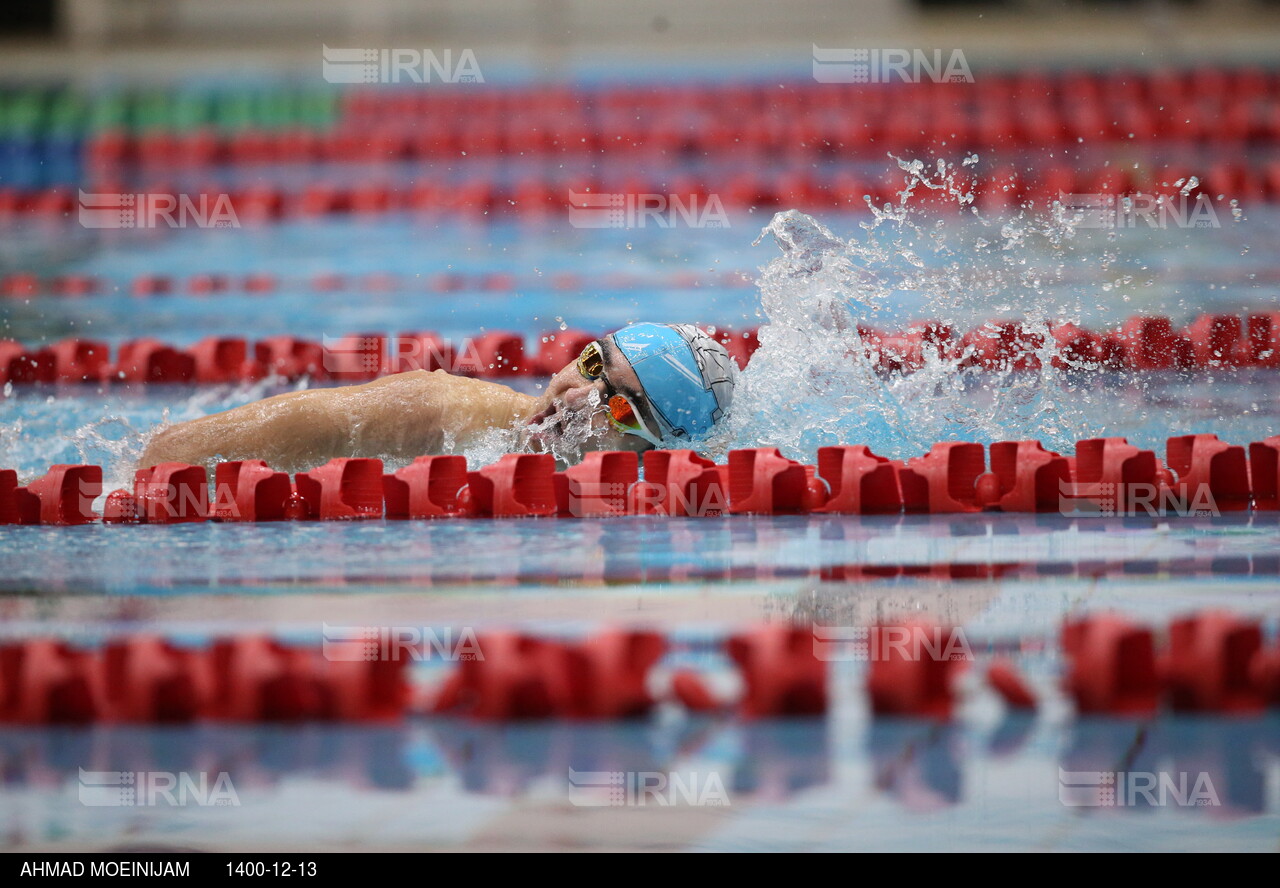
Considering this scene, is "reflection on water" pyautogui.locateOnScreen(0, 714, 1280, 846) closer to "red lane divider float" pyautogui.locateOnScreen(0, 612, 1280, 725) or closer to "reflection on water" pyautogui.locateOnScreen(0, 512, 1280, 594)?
"red lane divider float" pyautogui.locateOnScreen(0, 612, 1280, 725)

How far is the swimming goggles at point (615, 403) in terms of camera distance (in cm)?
330

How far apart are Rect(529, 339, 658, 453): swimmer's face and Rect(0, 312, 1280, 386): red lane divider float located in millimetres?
1387

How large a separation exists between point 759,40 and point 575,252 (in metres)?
4.02

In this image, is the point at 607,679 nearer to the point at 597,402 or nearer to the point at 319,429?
the point at 597,402

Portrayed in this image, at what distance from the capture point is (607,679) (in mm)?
1901

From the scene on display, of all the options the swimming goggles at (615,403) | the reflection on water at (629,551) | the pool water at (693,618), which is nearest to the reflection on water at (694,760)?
the pool water at (693,618)

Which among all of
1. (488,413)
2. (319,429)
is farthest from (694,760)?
(319,429)

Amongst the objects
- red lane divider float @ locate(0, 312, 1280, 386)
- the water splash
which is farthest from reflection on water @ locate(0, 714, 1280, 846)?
red lane divider float @ locate(0, 312, 1280, 386)

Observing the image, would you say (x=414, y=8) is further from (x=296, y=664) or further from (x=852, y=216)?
(x=296, y=664)

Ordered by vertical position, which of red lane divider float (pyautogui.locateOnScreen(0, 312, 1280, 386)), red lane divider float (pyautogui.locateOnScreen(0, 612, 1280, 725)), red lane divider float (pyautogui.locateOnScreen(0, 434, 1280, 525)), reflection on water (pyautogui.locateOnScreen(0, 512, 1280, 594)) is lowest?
→ red lane divider float (pyautogui.locateOnScreen(0, 612, 1280, 725))

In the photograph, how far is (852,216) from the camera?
6160 millimetres

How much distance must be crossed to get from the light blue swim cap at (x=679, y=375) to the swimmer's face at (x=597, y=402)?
0.03 m

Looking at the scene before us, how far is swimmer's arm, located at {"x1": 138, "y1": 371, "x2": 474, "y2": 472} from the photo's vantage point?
344cm
